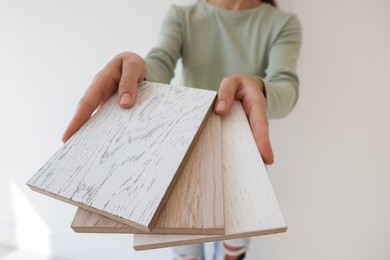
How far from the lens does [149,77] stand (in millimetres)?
567

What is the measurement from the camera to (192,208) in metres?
0.31

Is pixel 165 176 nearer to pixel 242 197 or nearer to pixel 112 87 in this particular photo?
pixel 242 197

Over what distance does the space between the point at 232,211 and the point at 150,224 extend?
0.10 meters

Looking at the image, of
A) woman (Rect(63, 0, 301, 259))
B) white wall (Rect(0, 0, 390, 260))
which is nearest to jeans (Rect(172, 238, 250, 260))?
woman (Rect(63, 0, 301, 259))

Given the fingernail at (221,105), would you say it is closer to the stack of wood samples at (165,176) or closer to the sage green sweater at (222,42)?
the stack of wood samples at (165,176)

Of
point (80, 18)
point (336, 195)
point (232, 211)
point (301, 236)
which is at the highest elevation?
point (80, 18)

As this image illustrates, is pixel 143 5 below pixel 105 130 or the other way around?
the other way around

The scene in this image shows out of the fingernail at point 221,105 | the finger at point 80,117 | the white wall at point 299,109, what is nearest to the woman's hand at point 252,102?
the fingernail at point 221,105

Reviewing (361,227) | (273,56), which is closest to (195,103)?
(273,56)

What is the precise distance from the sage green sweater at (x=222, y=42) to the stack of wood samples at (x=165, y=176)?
27cm

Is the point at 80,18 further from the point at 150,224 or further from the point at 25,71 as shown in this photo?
the point at 150,224

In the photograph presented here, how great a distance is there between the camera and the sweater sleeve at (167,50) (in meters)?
0.63

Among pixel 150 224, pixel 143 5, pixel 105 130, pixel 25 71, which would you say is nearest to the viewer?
pixel 150 224

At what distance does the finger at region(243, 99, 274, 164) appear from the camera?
1.30ft
